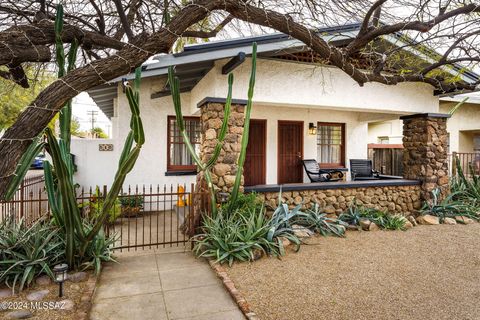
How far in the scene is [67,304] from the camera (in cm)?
335

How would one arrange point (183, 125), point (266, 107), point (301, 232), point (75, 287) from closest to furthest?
point (75, 287) → point (183, 125) → point (301, 232) → point (266, 107)

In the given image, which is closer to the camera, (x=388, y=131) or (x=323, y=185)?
(x=323, y=185)

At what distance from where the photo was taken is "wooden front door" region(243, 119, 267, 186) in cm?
905

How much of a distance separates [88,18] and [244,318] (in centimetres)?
630

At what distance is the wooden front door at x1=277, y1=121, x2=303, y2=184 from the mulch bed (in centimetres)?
671

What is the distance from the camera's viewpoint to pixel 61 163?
138 inches

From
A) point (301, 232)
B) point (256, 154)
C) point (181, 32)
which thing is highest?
point (181, 32)

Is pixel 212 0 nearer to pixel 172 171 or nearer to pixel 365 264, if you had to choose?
pixel 365 264

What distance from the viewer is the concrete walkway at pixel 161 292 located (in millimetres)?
3213

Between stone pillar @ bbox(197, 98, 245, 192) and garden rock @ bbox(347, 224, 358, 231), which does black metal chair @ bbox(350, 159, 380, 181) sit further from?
stone pillar @ bbox(197, 98, 245, 192)

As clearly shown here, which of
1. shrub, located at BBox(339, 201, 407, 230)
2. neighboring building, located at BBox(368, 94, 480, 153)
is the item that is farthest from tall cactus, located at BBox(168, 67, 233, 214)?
neighboring building, located at BBox(368, 94, 480, 153)

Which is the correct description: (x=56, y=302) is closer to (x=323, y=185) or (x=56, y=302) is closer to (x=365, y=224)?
(x=323, y=185)

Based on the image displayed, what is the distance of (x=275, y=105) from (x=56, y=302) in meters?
5.41

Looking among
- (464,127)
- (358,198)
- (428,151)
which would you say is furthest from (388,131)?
(358,198)
